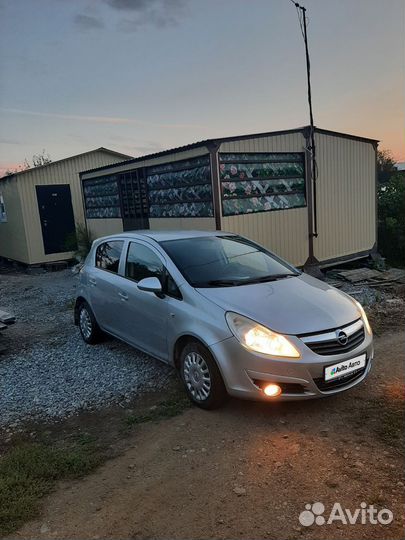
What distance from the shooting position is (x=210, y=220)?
8.31 meters

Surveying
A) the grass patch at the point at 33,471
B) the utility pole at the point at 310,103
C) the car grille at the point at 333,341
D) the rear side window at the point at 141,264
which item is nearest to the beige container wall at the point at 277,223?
the utility pole at the point at 310,103

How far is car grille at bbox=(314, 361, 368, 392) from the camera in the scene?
335cm

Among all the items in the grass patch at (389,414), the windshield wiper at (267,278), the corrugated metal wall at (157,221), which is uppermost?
the corrugated metal wall at (157,221)

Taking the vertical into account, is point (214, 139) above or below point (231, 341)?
above

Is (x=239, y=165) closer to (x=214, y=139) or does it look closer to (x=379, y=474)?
(x=214, y=139)

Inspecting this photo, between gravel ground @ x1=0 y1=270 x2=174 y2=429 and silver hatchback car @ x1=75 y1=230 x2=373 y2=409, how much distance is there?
38 centimetres

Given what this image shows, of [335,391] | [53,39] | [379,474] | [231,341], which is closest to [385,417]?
[335,391]

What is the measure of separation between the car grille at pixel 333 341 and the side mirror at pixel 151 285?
4.80 feet

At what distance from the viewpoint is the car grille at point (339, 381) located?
3352mm

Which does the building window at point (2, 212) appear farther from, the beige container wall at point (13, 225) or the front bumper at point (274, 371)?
the front bumper at point (274, 371)

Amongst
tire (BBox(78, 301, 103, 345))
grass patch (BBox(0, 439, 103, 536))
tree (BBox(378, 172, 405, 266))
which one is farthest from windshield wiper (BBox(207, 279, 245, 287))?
tree (BBox(378, 172, 405, 266))

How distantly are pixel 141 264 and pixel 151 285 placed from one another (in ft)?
2.12

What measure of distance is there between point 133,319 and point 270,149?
18.6 feet

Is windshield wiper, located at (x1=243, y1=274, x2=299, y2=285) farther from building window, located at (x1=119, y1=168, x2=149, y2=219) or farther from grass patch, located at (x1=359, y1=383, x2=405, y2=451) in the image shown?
building window, located at (x1=119, y1=168, x2=149, y2=219)
